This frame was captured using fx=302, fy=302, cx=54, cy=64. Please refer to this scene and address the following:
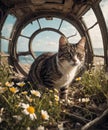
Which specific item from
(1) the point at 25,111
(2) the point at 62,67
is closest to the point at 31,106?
(1) the point at 25,111

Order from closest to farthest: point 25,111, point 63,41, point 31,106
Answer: point 25,111, point 31,106, point 63,41

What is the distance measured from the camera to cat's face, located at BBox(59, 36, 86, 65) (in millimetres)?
3984

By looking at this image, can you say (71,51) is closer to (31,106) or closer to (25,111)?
(31,106)

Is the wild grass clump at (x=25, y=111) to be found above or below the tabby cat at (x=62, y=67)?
below

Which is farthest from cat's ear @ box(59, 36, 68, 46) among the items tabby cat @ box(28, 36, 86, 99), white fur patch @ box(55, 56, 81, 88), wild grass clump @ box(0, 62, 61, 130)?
wild grass clump @ box(0, 62, 61, 130)

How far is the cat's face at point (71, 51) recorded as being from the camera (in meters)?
3.98

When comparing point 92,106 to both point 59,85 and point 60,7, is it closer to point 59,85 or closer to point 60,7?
point 59,85

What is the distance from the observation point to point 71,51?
4039 mm

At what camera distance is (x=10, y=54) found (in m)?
7.16

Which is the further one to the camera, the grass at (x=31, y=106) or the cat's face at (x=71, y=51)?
the cat's face at (x=71, y=51)

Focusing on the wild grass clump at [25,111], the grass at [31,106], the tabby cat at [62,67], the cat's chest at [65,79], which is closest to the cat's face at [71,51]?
the tabby cat at [62,67]

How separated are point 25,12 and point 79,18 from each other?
48.2 inches

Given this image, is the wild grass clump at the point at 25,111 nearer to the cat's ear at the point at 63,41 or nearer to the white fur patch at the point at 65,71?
the white fur patch at the point at 65,71

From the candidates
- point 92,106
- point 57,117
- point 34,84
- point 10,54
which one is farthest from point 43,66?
point 10,54
